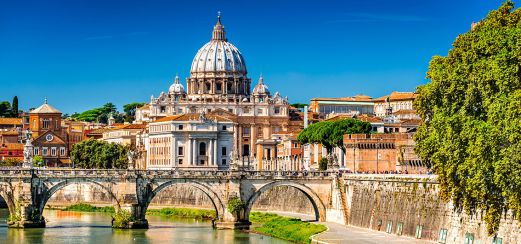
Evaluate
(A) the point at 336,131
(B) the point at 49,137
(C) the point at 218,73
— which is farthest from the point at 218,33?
(A) the point at 336,131

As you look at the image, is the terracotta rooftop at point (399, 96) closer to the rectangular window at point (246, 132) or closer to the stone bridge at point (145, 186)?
the rectangular window at point (246, 132)

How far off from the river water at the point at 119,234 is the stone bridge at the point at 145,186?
1.24 metres

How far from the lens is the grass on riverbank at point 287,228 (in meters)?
67.4

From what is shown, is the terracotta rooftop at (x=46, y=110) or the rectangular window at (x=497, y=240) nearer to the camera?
the rectangular window at (x=497, y=240)

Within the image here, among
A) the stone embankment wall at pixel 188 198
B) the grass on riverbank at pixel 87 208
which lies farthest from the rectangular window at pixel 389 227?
the grass on riverbank at pixel 87 208

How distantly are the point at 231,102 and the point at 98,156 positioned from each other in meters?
37.0

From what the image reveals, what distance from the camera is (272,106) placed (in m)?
167

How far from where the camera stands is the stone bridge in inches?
2906

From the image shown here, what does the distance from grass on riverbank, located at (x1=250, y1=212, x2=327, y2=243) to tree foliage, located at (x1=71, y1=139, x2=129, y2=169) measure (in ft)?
189

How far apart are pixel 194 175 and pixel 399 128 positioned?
43.3 m

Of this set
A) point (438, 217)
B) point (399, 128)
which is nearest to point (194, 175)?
point (438, 217)

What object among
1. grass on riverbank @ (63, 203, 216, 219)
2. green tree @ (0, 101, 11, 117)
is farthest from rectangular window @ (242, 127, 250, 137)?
grass on riverbank @ (63, 203, 216, 219)

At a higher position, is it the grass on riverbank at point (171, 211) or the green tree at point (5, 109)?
the green tree at point (5, 109)

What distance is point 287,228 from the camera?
71438 millimetres
